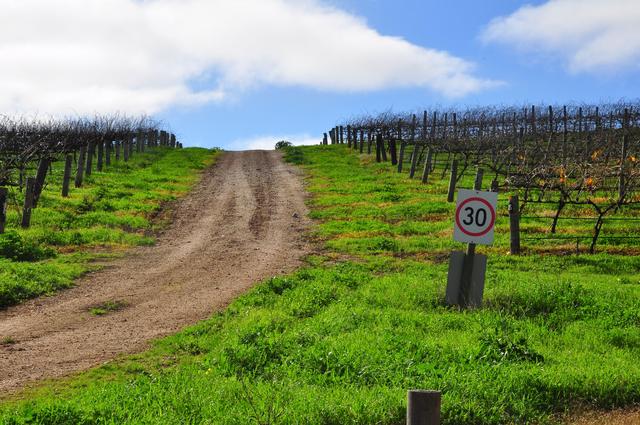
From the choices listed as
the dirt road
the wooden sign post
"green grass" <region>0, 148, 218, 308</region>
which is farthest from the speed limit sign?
"green grass" <region>0, 148, 218, 308</region>

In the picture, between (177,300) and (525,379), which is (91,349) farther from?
(525,379)

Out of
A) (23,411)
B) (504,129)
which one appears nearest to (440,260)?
(23,411)

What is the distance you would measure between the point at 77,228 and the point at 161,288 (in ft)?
24.7

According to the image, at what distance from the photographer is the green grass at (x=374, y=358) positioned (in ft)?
20.7

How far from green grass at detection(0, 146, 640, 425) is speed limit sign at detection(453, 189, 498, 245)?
1.20 metres

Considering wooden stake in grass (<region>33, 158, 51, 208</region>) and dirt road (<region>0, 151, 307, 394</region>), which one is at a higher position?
wooden stake in grass (<region>33, 158, 51, 208</region>)

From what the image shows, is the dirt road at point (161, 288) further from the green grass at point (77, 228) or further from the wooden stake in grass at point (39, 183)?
the wooden stake in grass at point (39, 183)

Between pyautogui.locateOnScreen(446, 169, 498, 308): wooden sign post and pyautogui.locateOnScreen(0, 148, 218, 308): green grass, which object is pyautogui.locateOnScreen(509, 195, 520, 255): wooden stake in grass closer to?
pyautogui.locateOnScreen(446, 169, 498, 308): wooden sign post

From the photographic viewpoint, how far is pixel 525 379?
281 inches

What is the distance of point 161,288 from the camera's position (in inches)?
537

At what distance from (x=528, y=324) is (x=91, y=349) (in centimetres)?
635

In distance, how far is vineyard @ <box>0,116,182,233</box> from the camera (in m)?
20.4

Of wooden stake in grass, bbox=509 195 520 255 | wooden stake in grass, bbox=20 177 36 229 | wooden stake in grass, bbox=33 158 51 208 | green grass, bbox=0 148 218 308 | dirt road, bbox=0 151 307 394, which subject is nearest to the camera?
dirt road, bbox=0 151 307 394

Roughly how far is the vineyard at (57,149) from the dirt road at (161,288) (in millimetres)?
4403
